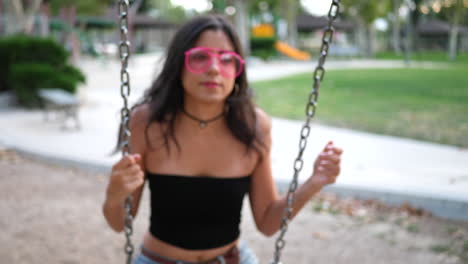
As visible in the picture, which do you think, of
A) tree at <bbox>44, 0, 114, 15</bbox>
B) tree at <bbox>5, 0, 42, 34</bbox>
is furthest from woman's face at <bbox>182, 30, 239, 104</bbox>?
tree at <bbox>44, 0, 114, 15</bbox>

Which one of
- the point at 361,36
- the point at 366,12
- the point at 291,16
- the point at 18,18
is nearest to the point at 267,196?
the point at 18,18

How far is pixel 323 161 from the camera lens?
1.65m

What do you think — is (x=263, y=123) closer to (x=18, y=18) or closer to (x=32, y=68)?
(x=32, y=68)

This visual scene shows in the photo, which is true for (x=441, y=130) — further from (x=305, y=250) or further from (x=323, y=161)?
(x=323, y=161)

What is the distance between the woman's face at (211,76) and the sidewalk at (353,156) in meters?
2.55

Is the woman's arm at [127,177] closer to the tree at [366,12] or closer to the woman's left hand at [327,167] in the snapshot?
the woman's left hand at [327,167]

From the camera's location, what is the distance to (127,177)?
54.9 inches

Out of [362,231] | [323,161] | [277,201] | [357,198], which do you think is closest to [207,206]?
[277,201]

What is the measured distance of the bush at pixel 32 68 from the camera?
31.6ft

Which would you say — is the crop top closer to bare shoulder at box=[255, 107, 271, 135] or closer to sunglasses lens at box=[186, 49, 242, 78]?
bare shoulder at box=[255, 107, 271, 135]

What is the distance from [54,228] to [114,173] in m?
2.65

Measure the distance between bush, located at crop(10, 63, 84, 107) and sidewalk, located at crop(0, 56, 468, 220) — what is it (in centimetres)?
71

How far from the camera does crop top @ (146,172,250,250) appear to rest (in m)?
1.62

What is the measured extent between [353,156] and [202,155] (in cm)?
408
